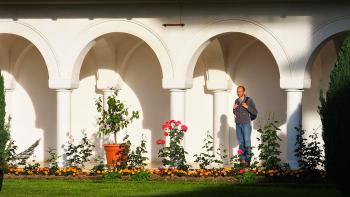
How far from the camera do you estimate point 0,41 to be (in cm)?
2855

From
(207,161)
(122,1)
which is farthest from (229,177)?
(122,1)

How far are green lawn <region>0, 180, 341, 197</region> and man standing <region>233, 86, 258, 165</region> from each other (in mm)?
2964

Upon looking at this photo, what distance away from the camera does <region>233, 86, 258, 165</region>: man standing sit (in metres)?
25.7

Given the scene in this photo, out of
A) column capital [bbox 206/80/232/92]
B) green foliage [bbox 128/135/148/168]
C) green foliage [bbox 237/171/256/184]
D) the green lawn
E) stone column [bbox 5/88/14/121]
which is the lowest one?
the green lawn

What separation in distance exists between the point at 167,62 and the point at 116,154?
85.2 inches

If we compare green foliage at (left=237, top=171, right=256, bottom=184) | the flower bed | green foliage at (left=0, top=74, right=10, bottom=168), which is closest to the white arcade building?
the flower bed

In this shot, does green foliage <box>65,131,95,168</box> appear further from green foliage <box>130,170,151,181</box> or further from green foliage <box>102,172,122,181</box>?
green foliage <box>130,170,151,181</box>

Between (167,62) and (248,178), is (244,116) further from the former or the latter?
(248,178)

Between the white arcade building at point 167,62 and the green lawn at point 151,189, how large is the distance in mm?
3005

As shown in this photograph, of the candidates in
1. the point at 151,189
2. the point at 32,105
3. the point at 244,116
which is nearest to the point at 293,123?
the point at 244,116

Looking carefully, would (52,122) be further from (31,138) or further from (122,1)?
(122,1)

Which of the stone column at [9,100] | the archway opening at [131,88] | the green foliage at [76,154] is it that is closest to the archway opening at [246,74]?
the archway opening at [131,88]

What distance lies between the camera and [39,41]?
26422mm

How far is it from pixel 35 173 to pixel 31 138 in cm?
516
